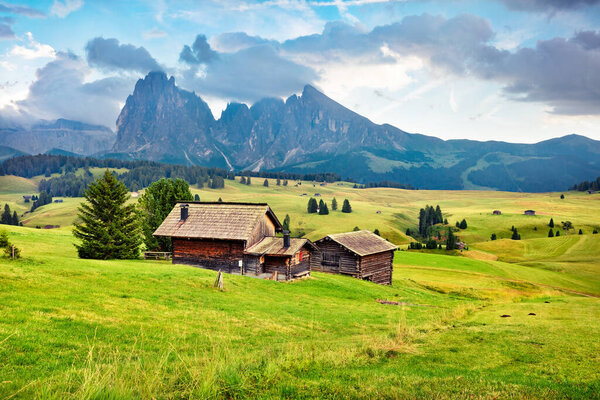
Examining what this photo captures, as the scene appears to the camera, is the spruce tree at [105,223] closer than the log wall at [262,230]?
Yes

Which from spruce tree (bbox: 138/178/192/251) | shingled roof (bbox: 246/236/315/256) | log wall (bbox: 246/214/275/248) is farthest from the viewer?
spruce tree (bbox: 138/178/192/251)

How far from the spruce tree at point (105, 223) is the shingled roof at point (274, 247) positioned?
50.2ft

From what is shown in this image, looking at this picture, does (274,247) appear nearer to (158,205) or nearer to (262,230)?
(262,230)

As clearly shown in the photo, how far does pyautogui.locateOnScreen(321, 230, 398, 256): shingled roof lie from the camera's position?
4831cm

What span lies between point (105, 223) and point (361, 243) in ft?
109

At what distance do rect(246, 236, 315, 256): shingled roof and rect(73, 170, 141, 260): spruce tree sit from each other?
50.2ft

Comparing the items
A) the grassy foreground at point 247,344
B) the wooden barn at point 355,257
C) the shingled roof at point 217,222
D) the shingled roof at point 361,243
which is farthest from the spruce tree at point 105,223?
the shingled roof at point 361,243

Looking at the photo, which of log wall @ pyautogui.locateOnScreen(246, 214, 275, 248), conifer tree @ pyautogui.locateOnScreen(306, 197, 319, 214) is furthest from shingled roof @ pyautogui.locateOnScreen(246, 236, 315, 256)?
conifer tree @ pyautogui.locateOnScreen(306, 197, 319, 214)

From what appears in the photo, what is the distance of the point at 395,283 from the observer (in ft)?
167

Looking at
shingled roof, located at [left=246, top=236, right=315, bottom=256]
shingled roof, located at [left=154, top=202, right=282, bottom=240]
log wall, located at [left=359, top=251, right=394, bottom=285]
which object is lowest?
log wall, located at [left=359, top=251, right=394, bottom=285]

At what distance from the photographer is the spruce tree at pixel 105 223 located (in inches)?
1529

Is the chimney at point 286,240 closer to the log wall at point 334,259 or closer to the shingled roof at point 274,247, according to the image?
the shingled roof at point 274,247

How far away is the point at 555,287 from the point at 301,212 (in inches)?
5700

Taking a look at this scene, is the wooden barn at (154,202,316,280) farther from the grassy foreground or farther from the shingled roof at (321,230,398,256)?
the grassy foreground
